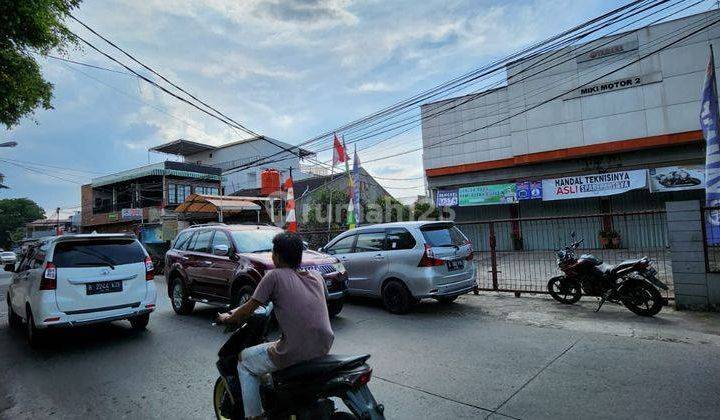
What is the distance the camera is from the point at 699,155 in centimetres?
1628

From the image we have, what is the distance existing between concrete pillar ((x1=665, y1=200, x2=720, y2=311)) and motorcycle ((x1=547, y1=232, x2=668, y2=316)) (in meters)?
0.44

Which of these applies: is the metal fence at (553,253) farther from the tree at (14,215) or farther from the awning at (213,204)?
the tree at (14,215)

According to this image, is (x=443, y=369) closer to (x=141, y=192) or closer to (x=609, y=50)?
(x=609, y=50)

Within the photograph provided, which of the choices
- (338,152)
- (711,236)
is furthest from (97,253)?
(338,152)

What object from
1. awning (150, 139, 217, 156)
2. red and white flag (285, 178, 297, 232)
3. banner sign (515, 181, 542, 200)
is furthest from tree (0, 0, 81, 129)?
awning (150, 139, 217, 156)

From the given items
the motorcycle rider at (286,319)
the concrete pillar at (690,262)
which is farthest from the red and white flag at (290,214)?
the motorcycle rider at (286,319)

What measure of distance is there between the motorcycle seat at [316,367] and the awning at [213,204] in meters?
18.9

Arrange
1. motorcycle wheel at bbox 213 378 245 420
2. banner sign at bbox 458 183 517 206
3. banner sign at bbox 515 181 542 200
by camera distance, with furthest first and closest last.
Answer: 1. banner sign at bbox 458 183 517 206
2. banner sign at bbox 515 181 542 200
3. motorcycle wheel at bbox 213 378 245 420

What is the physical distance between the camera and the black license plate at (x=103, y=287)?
19.2 ft

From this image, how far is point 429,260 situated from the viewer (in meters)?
6.97

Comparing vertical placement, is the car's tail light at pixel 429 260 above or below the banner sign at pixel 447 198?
below

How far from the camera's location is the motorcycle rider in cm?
264

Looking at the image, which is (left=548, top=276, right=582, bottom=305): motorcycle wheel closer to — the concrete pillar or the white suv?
the concrete pillar

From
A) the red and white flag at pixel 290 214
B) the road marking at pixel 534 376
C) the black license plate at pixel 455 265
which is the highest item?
the red and white flag at pixel 290 214
